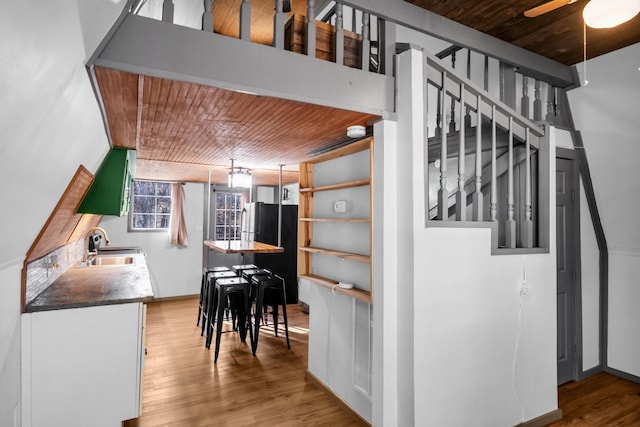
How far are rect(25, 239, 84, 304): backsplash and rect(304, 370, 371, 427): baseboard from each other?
2262mm

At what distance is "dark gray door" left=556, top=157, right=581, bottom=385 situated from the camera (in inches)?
135

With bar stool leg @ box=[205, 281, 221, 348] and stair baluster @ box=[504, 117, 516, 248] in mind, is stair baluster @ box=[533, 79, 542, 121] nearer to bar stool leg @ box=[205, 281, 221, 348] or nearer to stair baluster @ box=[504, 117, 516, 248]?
stair baluster @ box=[504, 117, 516, 248]

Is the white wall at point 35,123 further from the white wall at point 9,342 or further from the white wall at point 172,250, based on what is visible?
the white wall at point 172,250

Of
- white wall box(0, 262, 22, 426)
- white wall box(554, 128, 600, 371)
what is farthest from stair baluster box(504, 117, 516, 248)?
white wall box(0, 262, 22, 426)

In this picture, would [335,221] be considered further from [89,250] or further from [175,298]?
[175,298]

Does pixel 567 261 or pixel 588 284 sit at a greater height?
pixel 567 261

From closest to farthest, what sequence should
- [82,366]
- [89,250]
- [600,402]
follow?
[82,366], [600,402], [89,250]

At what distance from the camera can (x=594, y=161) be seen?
136 inches

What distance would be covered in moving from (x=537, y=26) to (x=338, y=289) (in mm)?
2581

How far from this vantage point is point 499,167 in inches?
108

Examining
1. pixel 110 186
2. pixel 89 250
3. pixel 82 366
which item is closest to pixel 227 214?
pixel 89 250

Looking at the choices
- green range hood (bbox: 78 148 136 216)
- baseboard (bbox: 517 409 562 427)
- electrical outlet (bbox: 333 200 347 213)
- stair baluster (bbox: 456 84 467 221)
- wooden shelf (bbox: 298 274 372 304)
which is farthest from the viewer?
green range hood (bbox: 78 148 136 216)

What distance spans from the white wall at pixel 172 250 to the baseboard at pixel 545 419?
215 inches

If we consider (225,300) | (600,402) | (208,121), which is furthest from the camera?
(225,300)
